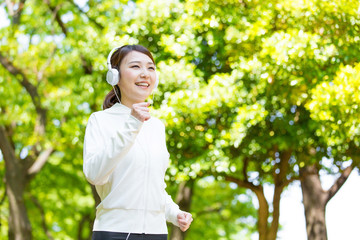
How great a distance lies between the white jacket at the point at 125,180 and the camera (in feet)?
8.92

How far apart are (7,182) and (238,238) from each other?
9.46 metres

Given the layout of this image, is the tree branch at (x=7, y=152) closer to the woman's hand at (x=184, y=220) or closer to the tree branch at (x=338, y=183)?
the tree branch at (x=338, y=183)

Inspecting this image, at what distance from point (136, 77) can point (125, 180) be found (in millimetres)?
622

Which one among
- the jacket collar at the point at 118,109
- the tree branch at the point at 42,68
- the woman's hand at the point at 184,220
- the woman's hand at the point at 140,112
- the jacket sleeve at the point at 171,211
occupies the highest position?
the tree branch at the point at 42,68

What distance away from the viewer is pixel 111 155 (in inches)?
103

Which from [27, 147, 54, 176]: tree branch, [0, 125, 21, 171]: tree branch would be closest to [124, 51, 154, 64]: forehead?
[0, 125, 21, 171]: tree branch

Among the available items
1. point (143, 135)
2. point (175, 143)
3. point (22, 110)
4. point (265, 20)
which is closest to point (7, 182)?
point (22, 110)

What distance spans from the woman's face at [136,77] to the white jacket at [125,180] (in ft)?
0.56

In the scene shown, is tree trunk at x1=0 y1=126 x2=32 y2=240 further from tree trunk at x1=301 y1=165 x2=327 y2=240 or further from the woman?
the woman

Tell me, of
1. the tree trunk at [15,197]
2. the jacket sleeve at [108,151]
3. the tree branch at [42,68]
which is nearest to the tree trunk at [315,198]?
the tree trunk at [15,197]

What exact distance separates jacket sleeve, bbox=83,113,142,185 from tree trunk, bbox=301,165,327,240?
9.56 m

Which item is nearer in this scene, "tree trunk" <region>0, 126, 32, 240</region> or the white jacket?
the white jacket

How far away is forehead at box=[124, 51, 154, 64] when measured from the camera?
313 centimetres

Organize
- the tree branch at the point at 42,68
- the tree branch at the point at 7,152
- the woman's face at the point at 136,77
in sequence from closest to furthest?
the woman's face at the point at 136,77 → the tree branch at the point at 7,152 → the tree branch at the point at 42,68
